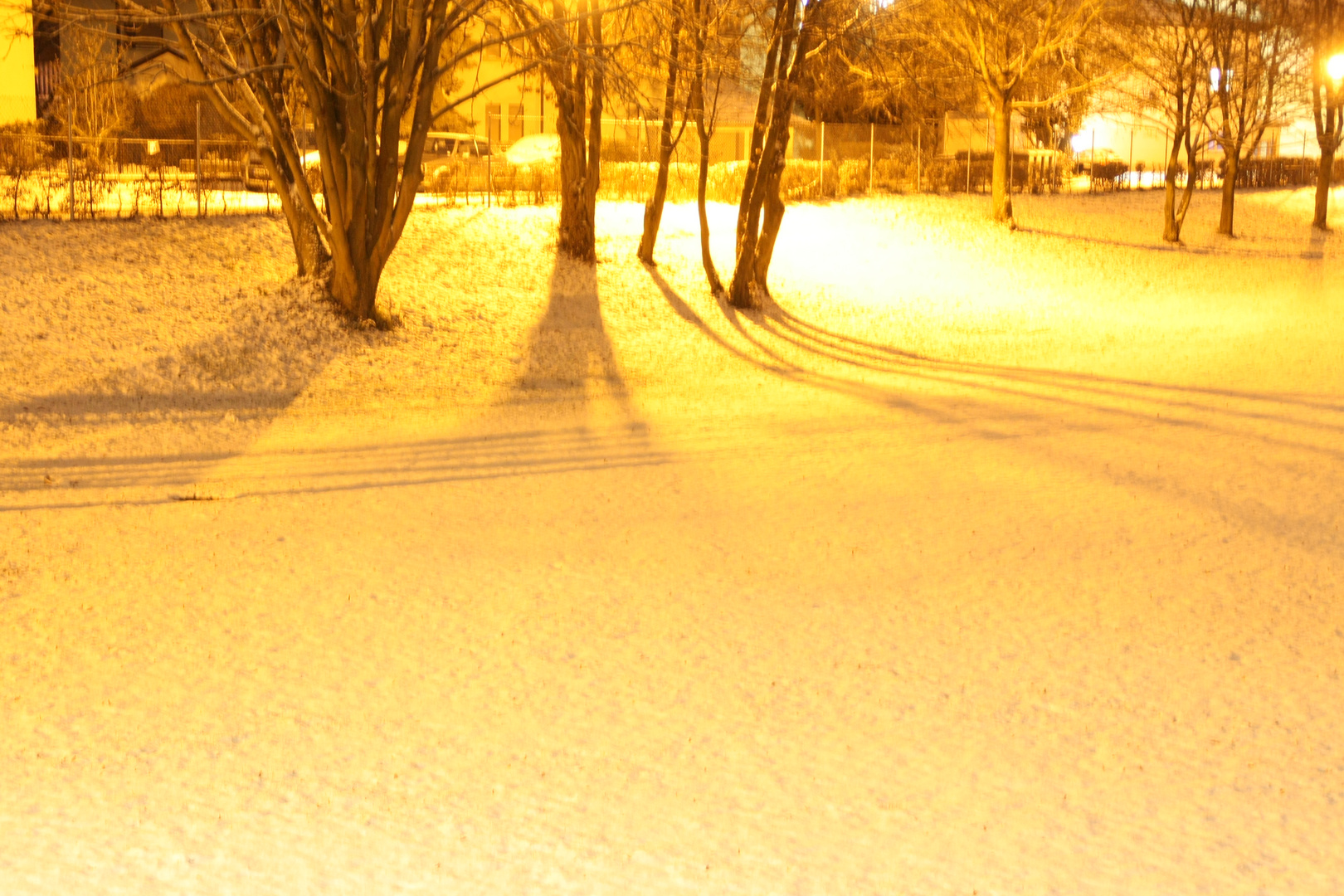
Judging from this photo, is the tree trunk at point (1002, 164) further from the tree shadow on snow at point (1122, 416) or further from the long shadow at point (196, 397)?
the long shadow at point (196, 397)

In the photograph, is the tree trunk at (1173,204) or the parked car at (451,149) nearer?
the tree trunk at (1173,204)

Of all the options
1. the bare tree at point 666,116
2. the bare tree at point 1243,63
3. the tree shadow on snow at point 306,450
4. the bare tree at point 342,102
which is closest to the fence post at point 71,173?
the bare tree at point 342,102

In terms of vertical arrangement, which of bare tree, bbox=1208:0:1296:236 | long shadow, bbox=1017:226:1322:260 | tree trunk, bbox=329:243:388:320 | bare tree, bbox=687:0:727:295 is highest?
bare tree, bbox=1208:0:1296:236

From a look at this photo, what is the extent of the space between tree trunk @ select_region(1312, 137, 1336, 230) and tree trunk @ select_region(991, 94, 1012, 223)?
847 cm

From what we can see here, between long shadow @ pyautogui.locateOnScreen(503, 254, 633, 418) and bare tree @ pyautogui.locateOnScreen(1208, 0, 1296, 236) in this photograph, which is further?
bare tree @ pyautogui.locateOnScreen(1208, 0, 1296, 236)

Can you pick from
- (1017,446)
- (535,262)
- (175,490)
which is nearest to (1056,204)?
(535,262)

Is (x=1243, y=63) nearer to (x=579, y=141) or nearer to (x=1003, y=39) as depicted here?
(x=1003, y=39)

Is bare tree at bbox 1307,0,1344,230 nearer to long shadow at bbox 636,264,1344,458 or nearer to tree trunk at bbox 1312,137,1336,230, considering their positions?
tree trunk at bbox 1312,137,1336,230

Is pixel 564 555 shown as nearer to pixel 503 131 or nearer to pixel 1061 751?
pixel 1061 751

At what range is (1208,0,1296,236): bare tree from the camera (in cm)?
3144

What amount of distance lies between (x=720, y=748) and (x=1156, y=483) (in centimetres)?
617

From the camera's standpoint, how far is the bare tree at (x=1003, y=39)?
29828 mm

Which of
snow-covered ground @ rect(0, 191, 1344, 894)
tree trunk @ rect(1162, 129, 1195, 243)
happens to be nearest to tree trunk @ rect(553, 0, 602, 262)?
snow-covered ground @ rect(0, 191, 1344, 894)

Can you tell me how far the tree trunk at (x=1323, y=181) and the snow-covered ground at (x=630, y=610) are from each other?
63.9 feet
